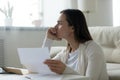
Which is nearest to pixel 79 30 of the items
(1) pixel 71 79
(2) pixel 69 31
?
(2) pixel 69 31

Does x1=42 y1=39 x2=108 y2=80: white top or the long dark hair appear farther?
the long dark hair

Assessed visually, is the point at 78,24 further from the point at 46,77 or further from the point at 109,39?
the point at 109,39

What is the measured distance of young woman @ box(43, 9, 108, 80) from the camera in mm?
1410

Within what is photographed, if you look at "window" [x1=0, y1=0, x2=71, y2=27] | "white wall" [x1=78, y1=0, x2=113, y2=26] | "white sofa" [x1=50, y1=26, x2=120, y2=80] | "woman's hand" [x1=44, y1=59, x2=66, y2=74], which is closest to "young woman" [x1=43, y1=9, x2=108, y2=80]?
"woman's hand" [x1=44, y1=59, x2=66, y2=74]

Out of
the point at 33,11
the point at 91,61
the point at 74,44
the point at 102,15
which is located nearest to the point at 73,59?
the point at 74,44

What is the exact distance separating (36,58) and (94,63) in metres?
0.38

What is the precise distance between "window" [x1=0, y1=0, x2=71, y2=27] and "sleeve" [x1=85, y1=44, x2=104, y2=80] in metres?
2.02

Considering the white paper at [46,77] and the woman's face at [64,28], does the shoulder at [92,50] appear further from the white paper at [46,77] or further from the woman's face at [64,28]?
the white paper at [46,77]

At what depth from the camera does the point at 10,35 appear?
3.28m

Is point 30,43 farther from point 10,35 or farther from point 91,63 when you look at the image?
point 91,63

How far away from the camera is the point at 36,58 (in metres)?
1.17

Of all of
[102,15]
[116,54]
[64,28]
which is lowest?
[116,54]

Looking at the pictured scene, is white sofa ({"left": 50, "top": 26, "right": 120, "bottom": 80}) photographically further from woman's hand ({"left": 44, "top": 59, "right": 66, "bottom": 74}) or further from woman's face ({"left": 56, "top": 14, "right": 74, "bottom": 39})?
woman's hand ({"left": 44, "top": 59, "right": 66, "bottom": 74})

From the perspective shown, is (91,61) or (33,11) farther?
(33,11)
